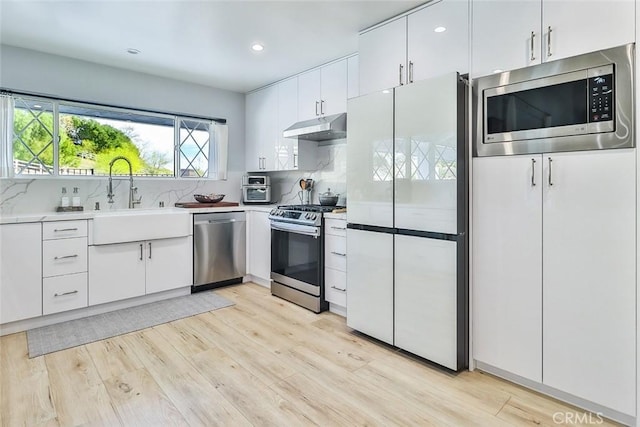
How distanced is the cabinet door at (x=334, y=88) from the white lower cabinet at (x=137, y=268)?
2041 millimetres

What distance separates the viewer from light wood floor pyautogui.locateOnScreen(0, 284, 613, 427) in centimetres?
176

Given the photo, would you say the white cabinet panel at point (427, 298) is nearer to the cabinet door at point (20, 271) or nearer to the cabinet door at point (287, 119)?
the cabinet door at point (287, 119)

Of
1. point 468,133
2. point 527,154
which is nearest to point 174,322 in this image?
point 468,133

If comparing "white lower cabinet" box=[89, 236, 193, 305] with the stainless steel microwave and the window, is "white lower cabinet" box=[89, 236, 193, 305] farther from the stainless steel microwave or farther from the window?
the stainless steel microwave

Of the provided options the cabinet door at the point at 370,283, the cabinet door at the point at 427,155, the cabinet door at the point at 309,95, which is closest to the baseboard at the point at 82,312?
the cabinet door at the point at 370,283

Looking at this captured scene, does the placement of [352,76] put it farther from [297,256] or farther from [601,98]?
[601,98]

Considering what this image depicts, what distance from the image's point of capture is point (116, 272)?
3229 mm

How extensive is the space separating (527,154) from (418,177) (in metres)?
0.63

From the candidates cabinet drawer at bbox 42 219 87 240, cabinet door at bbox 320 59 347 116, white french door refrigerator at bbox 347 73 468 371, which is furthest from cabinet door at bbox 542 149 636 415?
cabinet drawer at bbox 42 219 87 240

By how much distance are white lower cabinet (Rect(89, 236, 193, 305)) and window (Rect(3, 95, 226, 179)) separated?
1.04m

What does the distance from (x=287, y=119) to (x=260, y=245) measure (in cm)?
151

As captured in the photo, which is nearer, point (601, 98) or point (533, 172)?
point (601, 98)

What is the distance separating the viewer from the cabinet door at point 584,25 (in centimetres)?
161

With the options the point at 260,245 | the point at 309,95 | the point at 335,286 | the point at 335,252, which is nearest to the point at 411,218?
the point at 335,252
